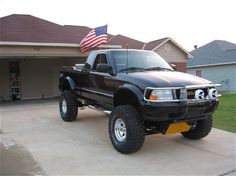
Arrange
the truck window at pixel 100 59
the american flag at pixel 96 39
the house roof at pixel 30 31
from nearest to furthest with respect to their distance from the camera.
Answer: the truck window at pixel 100 59, the american flag at pixel 96 39, the house roof at pixel 30 31

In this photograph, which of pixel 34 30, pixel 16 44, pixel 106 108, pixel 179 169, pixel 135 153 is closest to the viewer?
pixel 179 169

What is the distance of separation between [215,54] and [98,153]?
99.0ft

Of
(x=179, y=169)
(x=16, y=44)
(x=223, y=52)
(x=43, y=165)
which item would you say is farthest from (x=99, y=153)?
(x=223, y=52)

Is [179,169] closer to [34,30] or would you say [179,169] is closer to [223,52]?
[34,30]

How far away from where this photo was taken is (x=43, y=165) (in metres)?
6.01

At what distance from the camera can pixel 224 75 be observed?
3284 centimetres

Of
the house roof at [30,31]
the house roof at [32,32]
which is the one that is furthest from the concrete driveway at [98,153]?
the house roof at [30,31]

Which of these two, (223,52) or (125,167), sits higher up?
(223,52)

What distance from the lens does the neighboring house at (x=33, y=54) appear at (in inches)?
613

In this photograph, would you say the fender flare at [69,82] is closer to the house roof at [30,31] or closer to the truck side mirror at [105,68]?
the truck side mirror at [105,68]

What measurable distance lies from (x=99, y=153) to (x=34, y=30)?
12.4 meters

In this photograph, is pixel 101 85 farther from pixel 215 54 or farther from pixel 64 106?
pixel 215 54

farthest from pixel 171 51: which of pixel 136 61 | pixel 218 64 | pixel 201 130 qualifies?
pixel 201 130

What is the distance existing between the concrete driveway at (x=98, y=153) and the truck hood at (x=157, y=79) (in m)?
1.37
